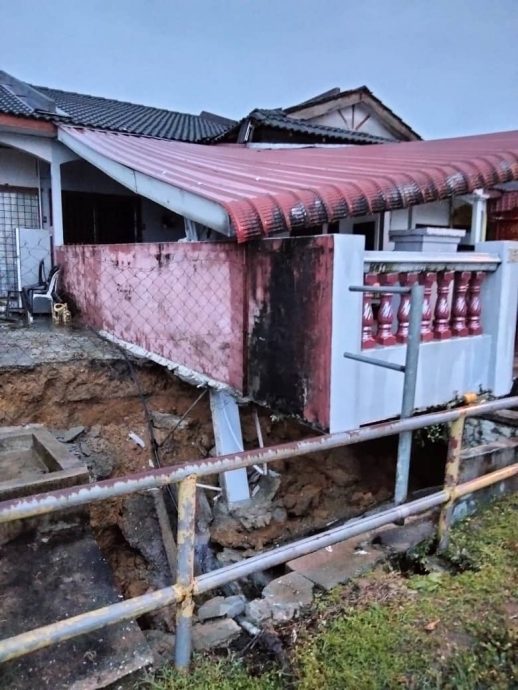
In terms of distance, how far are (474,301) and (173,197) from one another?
2.82 metres

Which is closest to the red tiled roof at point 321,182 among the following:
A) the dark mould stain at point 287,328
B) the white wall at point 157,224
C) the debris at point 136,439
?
the dark mould stain at point 287,328

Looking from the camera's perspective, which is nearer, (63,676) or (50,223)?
(63,676)

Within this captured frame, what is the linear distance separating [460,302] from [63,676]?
3.80 m

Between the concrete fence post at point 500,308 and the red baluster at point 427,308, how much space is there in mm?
657

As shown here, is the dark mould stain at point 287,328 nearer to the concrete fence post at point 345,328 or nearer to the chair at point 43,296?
the concrete fence post at point 345,328

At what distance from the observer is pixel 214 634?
2287mm

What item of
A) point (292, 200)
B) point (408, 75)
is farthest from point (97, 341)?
point (408, 75)

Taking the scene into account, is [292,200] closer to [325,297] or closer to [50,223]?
[325,297]

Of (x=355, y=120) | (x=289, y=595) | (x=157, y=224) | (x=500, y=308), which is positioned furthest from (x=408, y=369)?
(x=355, y=120)

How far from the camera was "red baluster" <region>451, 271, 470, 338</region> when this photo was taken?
165 inches

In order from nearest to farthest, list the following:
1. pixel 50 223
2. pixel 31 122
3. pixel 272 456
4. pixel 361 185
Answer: pixel 272 456, pixel 361 185, pixel 31 122, pixel 50 223

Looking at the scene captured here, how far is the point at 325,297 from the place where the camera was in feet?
11.1

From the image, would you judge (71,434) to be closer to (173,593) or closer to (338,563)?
(338,563)

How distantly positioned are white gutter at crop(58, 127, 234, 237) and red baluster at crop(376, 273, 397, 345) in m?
1.23
